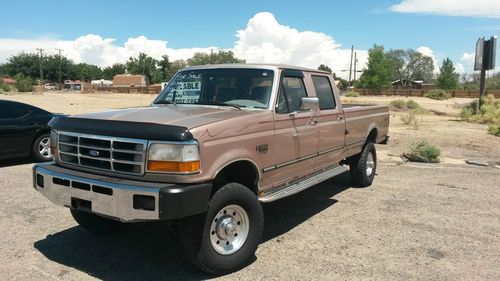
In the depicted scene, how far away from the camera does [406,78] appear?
438ft

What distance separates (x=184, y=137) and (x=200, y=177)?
384 mm

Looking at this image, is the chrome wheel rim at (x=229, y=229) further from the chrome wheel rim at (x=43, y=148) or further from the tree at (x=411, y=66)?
the tree at (x=411, y=66)

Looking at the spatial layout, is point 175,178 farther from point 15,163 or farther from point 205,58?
point 205,58

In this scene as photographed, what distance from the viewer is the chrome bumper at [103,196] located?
3768 mm

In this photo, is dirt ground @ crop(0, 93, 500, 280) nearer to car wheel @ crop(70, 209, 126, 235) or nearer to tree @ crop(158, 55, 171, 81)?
car wheel @ crop(70, 209, 126, 235)

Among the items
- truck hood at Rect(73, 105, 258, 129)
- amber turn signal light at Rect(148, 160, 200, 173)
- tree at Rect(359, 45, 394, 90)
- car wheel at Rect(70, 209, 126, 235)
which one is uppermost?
tree at Rect(359, 45, 394, 90)

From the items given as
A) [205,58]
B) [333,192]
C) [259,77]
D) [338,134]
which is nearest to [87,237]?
[259,77]

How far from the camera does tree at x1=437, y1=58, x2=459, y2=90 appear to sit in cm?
8675

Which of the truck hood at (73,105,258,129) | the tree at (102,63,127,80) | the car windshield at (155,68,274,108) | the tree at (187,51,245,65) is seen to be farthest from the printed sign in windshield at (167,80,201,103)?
the tree at (102,63,127,80)

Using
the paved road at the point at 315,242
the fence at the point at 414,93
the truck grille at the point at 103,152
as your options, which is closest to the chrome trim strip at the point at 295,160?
the paved road at the point at 315,242

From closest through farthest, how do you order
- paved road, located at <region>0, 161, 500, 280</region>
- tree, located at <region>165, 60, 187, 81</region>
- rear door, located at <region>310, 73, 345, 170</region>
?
paved road, located at <region>0, 161, 500, 280</region>
rear door, located at <region>310, 73, 345, 170</region>
tree, located at <region>165, 60, 187, 81</region>

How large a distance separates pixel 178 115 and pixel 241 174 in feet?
2.95

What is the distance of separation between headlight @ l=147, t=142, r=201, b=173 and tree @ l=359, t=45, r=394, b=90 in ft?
276

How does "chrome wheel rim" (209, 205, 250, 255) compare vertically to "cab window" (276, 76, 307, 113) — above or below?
below
